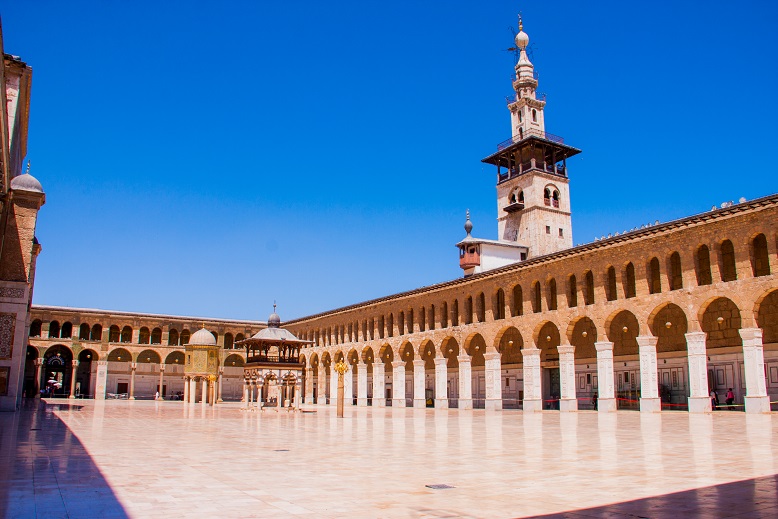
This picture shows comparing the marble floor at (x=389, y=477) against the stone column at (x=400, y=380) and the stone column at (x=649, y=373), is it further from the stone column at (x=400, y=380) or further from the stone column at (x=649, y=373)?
the stone column at (x=400, y=380)

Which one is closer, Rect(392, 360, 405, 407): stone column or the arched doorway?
Rect(392, 360, 405, 407): stone column

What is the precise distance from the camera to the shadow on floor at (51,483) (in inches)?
221

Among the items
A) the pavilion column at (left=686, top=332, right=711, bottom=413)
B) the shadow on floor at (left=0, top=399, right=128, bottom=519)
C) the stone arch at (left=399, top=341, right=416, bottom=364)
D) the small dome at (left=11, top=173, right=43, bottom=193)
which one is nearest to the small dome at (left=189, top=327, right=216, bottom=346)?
the stone arch at (left=399, top=341, right=416, bottom=364)

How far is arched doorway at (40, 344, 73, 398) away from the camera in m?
56.0

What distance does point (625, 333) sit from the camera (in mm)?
33656

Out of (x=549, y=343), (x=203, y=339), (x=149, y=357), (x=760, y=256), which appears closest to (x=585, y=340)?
(x=549, y=343)

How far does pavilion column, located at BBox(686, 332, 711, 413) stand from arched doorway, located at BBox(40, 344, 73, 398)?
1882 inches

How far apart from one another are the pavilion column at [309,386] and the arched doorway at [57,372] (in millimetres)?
19420

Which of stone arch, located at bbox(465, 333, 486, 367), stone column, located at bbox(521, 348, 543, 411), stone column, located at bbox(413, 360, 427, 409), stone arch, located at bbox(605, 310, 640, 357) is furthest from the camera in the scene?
stone arch, located at bbox(465, 333, 486, 367)

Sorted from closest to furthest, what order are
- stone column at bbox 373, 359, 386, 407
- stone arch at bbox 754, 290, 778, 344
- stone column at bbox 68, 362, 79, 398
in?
stone arch at bbox 754, 290, 778, 344 → stone column at bbox 373, 359, 386, 407 → stone column at bbox 68, 362, 79, 398

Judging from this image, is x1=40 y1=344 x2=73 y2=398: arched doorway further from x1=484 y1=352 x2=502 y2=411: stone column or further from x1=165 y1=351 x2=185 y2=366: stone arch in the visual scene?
x1=484 y1=352 x2=502 y2=411: stone column

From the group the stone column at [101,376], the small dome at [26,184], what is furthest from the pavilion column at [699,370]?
the stone column at [101,376]

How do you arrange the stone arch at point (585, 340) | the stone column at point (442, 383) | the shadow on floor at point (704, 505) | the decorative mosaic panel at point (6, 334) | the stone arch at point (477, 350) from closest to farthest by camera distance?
1. the shadow on floor at point (704, 505)
2. the decorative mosaic panel at point (6, 334)
3. the stone arch at point (585, 340)
4. the stone column at point (442, 383)
5. the stone arch at point (477, 350)

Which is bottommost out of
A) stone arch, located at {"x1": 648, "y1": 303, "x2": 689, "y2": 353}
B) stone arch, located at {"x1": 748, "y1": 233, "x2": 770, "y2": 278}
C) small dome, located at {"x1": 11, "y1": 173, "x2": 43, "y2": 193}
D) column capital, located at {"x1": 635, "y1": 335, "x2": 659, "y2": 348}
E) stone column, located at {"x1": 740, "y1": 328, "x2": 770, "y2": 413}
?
stone column, located at {"x1": 740, "y1": 328, "x2": 770, "y2": 413}
